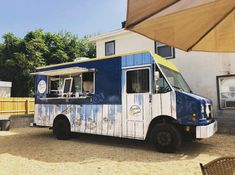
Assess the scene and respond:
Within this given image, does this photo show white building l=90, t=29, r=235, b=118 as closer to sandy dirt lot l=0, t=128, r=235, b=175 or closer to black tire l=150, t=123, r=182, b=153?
sandy dirt lot l=0, t=128, r=235, b=175

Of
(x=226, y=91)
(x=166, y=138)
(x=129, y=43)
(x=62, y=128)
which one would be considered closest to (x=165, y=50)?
(x=129, y=43)

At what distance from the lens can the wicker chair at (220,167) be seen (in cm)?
230

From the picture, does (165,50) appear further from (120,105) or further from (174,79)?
(120,105)

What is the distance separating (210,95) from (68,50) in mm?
19917

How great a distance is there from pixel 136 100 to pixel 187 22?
4.55 metres

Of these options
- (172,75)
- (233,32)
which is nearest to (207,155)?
(172,75)

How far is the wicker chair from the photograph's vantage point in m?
2.30

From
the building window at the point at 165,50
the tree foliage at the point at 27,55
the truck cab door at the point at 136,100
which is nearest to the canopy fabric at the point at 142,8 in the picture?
Answer: the truck cab door at the point at 136,100

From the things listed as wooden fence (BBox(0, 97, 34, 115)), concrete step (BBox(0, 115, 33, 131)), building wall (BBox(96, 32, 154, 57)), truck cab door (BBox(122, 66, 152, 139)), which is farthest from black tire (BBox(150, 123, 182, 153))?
wooden fence (BBox(0, 97, 34, 115))

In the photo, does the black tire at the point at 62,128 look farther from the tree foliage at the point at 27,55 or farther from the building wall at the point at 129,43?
the tree foliage at the point at 27,55

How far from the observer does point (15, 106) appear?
1562cm

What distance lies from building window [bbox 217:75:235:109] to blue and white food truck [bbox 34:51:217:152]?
348 cm

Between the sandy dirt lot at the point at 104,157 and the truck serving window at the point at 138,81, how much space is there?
1918 millimetres

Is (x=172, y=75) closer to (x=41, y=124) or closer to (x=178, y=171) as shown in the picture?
(x=178, y=171)
